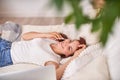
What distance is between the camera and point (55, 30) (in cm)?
204

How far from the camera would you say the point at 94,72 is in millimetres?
1177

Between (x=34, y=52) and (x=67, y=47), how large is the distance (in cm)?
24

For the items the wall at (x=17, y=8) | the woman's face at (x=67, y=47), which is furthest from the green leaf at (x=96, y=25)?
the wall at (x=17, y=8)

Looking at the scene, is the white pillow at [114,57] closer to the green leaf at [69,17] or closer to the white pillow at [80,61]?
the white pillow at [80,61]

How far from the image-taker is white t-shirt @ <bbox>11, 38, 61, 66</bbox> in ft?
5.31

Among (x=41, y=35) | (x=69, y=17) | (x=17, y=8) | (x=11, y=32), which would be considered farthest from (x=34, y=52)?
(x=17, y=8)

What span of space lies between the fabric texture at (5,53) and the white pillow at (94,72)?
0.70 m

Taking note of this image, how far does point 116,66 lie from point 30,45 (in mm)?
768

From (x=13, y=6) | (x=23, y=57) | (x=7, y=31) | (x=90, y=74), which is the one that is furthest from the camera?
(x=13, y=6)

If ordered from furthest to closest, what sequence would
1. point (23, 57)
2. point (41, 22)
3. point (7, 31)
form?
point (41, 22), point (7, 31), point (23, 57)

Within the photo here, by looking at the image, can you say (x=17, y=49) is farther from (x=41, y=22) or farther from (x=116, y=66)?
(x=41, y=22)

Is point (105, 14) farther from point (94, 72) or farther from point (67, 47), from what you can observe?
point (67, 47)

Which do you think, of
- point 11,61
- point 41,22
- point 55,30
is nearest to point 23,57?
point 11,61

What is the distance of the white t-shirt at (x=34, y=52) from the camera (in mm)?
1617
